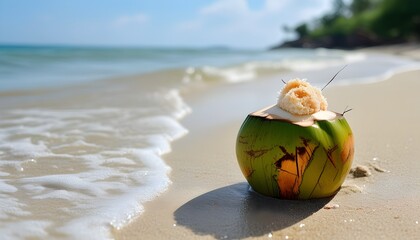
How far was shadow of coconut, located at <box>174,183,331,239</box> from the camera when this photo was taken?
101 inches

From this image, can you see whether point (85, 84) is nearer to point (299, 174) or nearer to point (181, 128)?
point (181, 128)

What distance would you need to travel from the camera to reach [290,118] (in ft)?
9.31

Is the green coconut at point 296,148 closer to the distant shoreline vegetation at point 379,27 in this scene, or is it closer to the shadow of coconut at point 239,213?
the shadow of coconut at point 239,213

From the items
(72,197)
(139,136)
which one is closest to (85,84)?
(139,136)

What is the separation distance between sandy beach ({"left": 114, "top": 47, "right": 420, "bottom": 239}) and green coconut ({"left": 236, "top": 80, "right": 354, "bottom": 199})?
0.13m

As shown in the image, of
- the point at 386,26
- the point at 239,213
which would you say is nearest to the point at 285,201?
the point at 239,213

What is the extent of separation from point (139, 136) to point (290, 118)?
2.51 metres

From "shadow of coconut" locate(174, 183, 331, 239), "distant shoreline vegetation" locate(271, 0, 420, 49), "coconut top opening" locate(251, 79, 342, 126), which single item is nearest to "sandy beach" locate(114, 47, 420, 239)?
"shadow of coconut" locate(174, 183, 331, 239)

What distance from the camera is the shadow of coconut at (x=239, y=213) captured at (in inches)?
101

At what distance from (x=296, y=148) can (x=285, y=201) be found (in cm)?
40

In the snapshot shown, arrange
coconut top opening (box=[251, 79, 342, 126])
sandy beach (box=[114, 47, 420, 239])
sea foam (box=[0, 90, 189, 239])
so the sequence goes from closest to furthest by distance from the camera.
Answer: sandy beach (box=[114, 47, 420, 239]), sea foam (box=[0, 90, 189, 239]), coconut top opening (box=[251, 79, 342, 126])

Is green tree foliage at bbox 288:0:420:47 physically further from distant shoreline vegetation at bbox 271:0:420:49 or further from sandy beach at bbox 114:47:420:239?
sandy beach at bbox 114:47:420:239

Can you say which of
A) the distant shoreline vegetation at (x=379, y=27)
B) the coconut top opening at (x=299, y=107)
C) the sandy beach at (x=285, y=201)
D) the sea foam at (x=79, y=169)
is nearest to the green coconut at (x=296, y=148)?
the coconut top opening at (x=299, y=107)

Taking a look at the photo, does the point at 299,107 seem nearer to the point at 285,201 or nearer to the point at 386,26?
the point at 285,201
